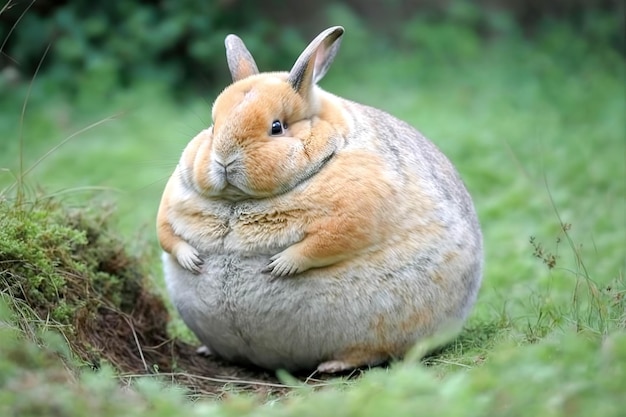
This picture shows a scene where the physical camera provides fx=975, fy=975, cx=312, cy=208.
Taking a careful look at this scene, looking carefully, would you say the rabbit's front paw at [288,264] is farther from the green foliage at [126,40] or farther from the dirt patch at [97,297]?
the green foliage at [126,40]

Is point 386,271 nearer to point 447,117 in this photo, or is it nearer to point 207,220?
point 207,220

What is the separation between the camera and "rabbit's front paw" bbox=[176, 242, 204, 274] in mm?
5449

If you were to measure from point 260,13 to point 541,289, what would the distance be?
701 cm

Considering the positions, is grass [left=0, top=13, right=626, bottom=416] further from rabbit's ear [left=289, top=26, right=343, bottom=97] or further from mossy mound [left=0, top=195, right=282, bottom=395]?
rabbit's ear [left=289, top=26, right=343, bottom=97]

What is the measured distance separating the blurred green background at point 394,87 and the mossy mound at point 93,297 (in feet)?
6.67

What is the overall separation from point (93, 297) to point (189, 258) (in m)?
0.71

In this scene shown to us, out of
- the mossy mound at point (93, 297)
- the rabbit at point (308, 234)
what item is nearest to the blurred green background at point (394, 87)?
the mossy mound at point (93, 297)

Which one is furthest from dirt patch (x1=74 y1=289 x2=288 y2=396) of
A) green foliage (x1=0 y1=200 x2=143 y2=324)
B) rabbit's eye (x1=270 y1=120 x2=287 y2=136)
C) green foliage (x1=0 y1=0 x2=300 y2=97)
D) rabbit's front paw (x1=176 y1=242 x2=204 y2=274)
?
green foliage (x1=0 y1=0 x2=300 y2=97)

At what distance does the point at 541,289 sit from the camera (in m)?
7.09

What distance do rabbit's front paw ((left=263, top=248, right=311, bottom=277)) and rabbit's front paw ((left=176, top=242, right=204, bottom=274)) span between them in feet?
1.58

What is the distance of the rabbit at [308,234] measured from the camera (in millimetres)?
5156

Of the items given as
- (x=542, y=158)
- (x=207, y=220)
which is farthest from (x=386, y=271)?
(x=542, y=158)

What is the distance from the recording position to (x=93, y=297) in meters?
5.75

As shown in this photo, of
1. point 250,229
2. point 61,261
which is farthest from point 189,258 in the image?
point 61,261
